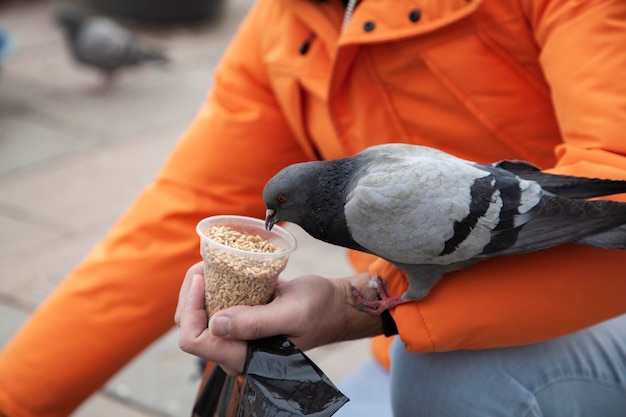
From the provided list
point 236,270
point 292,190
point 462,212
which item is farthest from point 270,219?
point 462,212

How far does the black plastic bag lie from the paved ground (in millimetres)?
1366

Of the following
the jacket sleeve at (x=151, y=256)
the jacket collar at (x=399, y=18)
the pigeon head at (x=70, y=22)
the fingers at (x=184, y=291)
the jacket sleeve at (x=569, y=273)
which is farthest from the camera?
the pigeon head at (x=70, y=22)

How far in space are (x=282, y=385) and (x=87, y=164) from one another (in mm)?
3937

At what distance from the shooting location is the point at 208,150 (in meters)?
2.35

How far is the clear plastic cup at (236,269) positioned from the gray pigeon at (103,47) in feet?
16.2

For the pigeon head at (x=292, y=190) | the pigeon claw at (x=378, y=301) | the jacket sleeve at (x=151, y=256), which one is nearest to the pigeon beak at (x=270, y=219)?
the pigeon head at (x=292, y=190)

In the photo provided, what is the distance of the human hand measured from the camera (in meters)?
1.60

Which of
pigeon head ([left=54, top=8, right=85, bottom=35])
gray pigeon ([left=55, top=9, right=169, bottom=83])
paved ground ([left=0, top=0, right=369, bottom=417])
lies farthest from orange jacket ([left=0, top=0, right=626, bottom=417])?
pigeon head ([left=54, top=8, right=85, bottom=35])

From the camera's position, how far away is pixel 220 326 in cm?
158

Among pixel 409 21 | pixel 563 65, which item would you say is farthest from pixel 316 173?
pixel 563 65

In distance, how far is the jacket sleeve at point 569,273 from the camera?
1.65m

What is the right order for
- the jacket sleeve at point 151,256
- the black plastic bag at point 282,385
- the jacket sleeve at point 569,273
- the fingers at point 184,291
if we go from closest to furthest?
1. the black plastic bag at point 282,385
2. the jacket sleeve at point 569,273
3. the fingers at point 184,291
4. the jacket sleeve at point 151,256

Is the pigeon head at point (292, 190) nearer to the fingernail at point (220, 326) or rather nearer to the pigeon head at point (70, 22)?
the fingernail at point (220, 326)

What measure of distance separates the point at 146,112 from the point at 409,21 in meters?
4.56
